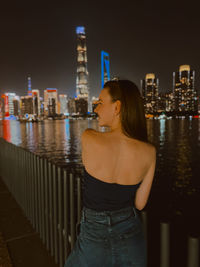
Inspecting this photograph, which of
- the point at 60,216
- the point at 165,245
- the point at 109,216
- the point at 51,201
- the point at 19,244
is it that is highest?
the point at 109,216

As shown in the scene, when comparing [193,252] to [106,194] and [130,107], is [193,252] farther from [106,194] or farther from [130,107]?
[130,107]

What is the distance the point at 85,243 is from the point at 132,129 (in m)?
0.79

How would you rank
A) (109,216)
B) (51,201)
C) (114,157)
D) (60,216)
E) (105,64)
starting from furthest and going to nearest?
1. (105,64)
2. (51,201)
3. (60,216)
4. (109,216)
5. (114,157)

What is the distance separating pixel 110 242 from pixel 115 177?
16.7 inches

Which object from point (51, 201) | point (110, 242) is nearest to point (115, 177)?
point (110, 242)

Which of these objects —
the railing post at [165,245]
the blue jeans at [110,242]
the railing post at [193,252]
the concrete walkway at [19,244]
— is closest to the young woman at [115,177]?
the blue jeans at [110,242]

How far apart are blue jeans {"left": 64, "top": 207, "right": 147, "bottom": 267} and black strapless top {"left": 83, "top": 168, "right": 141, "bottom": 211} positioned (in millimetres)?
44

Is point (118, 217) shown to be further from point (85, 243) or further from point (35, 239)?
point (35, 239)

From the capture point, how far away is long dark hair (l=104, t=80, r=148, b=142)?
1267 millimetres

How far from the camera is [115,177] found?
1225 mm

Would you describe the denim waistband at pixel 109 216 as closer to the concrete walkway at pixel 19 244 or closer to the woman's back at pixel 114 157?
the woman's back at pixel 114 157

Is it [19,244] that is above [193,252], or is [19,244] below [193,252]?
below

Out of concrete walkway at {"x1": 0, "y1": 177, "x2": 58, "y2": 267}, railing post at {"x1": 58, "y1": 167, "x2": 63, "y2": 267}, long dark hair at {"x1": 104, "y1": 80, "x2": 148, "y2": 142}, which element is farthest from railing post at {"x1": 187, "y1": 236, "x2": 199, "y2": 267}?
concrete walkway at {"x1": 0, "y1": 177, "x2": 58, "y2": 267}

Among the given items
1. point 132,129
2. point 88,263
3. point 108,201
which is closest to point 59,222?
point 88,263
